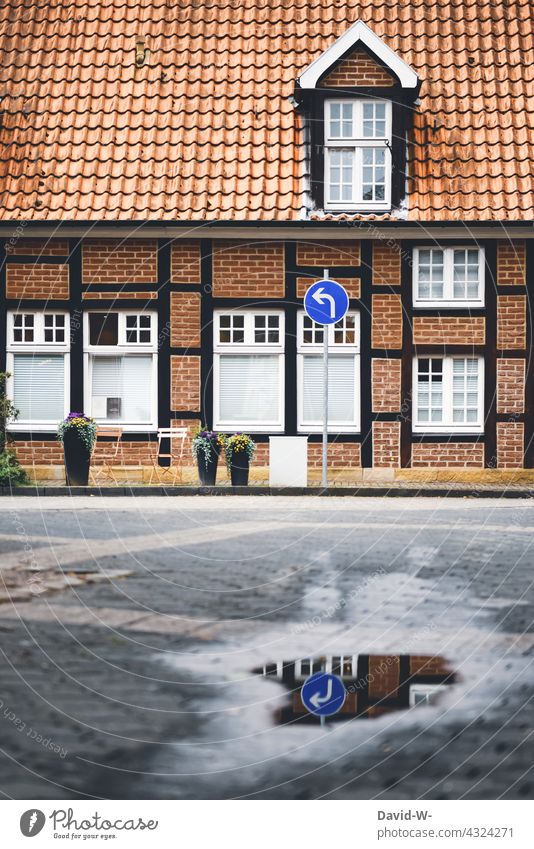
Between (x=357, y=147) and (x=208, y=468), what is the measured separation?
19.8 ft

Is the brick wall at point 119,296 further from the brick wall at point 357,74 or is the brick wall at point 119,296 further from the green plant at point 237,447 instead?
the brick wall at point 357,74

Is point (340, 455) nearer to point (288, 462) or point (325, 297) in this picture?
point (288, 462)

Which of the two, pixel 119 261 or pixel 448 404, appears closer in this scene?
pixel 119 261

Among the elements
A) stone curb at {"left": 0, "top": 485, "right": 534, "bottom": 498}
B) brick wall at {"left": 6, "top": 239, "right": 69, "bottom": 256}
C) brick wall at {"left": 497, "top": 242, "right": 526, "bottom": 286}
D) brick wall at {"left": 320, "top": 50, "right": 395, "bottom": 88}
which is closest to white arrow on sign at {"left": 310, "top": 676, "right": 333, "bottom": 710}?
stone curb at {"left": 0, "top": 485, "right": 534, "bottom": 498}

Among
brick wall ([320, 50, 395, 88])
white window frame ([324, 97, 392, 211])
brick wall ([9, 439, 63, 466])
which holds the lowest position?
brick wall ([9, 439, 63, 466])

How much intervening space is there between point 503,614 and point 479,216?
43.7 ft

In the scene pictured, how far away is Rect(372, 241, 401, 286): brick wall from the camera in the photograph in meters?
20.7

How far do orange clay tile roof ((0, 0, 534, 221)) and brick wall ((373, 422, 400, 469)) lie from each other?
3304 millimetres

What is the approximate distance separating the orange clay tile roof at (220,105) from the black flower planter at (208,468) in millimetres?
3993

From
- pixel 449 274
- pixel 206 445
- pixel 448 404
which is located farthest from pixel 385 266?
pixel 206 445

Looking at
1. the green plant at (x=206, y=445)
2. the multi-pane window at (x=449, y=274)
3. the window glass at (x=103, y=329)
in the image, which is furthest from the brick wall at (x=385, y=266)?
the window glass at (x=103, y=329)

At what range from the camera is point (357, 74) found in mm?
21219

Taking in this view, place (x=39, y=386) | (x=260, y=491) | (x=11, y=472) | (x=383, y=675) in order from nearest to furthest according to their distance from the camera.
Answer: (x=383, y=675)
(x=260, y=491)
(x=11, y=472)
(x=39, y=386)

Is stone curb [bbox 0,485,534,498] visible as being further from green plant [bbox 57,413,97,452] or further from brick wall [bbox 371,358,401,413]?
brick wall [bbox 371,358,401,413]
